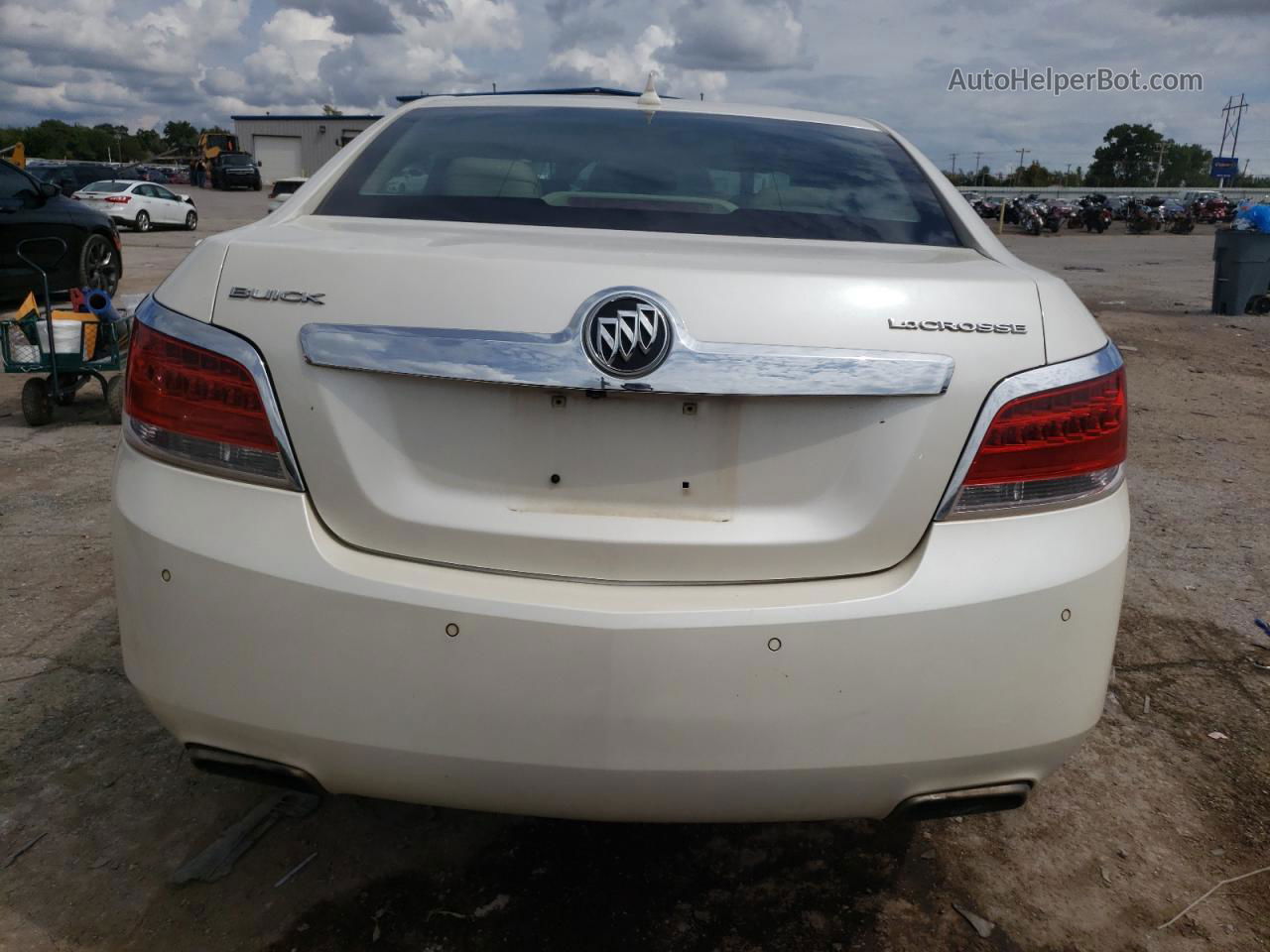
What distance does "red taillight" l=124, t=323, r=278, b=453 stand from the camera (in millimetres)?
1640

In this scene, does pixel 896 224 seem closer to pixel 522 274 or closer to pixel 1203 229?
pixel 522 274

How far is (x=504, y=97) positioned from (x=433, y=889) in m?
2.03

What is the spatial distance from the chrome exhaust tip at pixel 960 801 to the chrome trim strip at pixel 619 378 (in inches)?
26.5

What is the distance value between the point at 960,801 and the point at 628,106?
192 cm

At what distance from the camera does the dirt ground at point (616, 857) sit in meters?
2.05

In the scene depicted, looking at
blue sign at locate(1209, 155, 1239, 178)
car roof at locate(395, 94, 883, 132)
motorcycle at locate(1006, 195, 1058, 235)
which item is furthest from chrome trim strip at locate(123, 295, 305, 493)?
blue sign at locate(1209, 155, 1239, 178)

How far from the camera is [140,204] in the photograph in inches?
1078

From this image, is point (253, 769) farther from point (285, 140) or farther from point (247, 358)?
point (285, 140)

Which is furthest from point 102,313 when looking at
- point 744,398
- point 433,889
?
point 744,398

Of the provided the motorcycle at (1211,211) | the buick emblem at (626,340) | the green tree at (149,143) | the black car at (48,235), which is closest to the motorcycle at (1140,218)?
the motorcycle at (1211,211)

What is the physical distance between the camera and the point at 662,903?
2.13 m

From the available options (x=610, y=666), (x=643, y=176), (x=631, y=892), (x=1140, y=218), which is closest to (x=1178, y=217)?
(x=1140, y=218)

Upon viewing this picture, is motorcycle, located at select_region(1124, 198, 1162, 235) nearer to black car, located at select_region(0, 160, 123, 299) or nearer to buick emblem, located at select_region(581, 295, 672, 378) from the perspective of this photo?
black car, located at select_region(0, 160, 123, 299)

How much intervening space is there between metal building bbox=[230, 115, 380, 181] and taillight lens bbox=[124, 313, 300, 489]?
66826 mm
